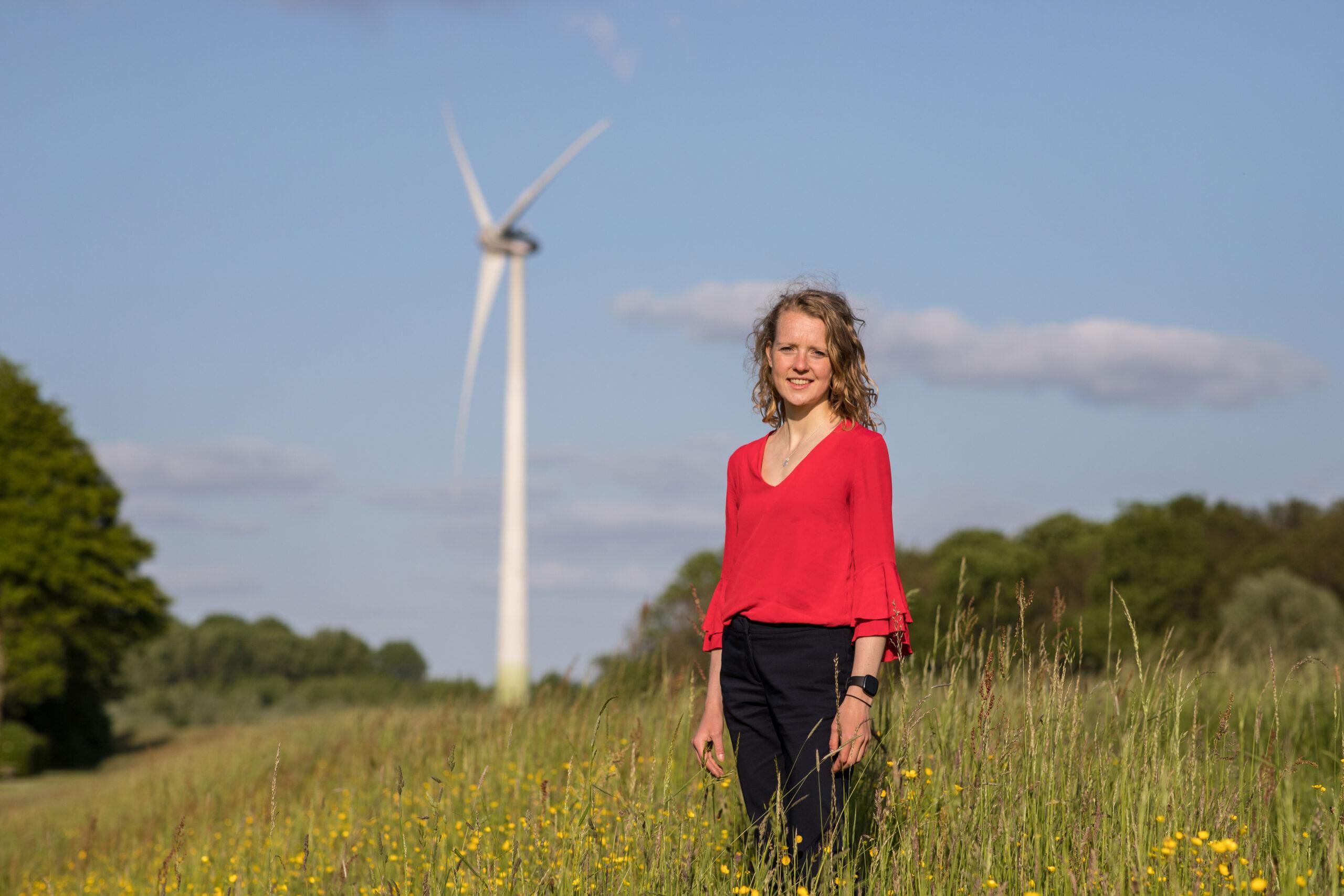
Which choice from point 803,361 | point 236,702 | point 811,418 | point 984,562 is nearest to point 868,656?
point 811,418

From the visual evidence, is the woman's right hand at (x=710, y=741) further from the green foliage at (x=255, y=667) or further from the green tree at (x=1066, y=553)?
the green foliage at (x=255, y=667)

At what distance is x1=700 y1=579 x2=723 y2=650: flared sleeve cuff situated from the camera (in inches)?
158

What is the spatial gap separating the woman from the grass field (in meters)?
0.19

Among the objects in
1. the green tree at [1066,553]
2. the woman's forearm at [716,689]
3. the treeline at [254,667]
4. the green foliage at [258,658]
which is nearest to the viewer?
the woman's forearm at [716,689]

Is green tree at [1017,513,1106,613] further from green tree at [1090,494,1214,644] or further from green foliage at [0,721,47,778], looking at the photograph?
green foliage at [0,721,47,778]

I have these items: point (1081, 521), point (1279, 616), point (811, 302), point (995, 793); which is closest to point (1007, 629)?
point (995, 793)

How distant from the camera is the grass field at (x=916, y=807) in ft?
12.4

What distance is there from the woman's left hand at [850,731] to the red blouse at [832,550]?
0.76 feet

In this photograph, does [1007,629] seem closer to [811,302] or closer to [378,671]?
[811,302]

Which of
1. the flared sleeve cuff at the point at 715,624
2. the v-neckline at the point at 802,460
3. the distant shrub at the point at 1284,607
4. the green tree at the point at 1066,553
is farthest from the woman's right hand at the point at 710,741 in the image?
the distant shrub at the point at 1284,607

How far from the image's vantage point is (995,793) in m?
4.17

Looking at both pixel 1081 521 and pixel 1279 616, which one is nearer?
pixel 1279 616

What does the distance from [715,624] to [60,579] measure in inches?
1191

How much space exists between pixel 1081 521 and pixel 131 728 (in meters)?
37.9
